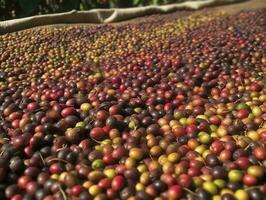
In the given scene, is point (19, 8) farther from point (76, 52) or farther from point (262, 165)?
point (262, 165)

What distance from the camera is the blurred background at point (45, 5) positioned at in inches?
464

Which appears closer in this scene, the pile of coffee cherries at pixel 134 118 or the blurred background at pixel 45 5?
the pile of coffee cherries at pixel 134 118

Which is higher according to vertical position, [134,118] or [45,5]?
[134,118]

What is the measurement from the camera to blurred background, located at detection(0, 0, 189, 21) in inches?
464

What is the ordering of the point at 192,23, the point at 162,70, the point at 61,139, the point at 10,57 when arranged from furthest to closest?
the point at 192,23 → the point at 10,57 → the point at 162,70 → the point at 61,139

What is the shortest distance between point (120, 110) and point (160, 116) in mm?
497

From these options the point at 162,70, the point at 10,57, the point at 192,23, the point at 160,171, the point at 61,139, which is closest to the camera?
the point at 160,171

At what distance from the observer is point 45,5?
13.3 meters

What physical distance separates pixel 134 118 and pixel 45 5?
32.9ft

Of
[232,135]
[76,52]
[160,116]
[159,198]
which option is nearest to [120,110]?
[160,116]

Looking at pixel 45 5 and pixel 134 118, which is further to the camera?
pixel 45 5

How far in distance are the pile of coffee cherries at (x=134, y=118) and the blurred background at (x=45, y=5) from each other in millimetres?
3777

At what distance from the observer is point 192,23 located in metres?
10.1

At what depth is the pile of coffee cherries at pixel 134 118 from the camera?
3.27 m
